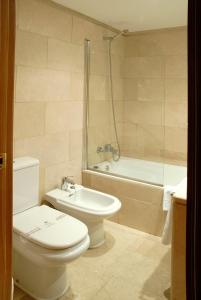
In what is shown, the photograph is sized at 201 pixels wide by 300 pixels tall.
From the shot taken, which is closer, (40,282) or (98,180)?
(40,282)

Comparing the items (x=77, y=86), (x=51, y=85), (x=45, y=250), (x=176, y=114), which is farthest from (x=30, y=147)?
(x=176, y=114)

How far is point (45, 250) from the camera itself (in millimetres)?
1716

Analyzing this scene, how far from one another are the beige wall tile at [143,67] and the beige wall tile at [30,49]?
4.50 ft

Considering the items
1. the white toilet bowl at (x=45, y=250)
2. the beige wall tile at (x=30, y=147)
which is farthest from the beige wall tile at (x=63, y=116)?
the white toilet bowl at (x=45, y=250)

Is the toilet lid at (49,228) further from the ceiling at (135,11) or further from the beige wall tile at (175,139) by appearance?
the ceiling at (135,11)

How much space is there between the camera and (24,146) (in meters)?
2.33

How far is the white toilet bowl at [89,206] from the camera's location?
2277 mm

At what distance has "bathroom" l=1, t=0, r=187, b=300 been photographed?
2215mm

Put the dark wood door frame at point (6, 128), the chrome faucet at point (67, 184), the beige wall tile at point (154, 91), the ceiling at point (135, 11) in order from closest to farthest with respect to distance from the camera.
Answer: the dark wood door frame at point (6, 128) → the ceiling at point (135, 11) → the chrome faucet at point (67, 184) → the beige wall tile at point (154, 91)

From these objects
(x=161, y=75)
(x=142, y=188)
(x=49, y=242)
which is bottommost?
(x=49, y=242)

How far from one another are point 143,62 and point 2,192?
2.73 meters

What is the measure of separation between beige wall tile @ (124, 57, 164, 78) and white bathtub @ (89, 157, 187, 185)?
108 centimetres

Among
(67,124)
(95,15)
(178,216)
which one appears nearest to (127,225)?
(67,124)

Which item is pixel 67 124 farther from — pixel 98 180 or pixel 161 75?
pixel 161 75
